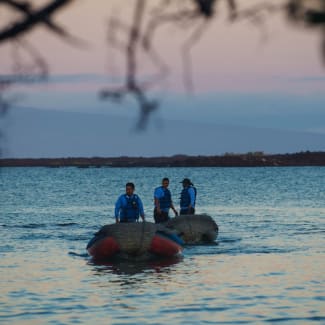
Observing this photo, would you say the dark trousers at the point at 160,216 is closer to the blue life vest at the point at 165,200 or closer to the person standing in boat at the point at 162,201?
the person standing in boat at the point at 162,201

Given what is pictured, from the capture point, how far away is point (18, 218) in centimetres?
5244

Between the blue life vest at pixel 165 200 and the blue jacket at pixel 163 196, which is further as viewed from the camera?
the blue life vest at pixel 165 200

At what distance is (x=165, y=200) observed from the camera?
85.1 ft

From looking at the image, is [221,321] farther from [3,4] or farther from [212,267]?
[3,4]

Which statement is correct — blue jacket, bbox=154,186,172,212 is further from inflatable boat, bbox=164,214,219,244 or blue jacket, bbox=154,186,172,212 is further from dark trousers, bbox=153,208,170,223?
inflatable boat, bbox=164,214,219,244

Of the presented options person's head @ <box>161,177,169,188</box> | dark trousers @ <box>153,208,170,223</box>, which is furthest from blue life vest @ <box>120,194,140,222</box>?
dark trousers @ <box>153,208,170,223</box>

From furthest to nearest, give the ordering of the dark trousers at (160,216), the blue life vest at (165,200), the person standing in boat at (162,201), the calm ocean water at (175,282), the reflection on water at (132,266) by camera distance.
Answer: the dark trousers at (160,216) < the blue life vest at (165,200) < the person standing in boat at (162,201) < the reflection on water at (132,266) < the calm ocean water at (175,282)

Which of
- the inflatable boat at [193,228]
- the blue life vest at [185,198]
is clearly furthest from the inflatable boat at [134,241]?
the inflatable boat at [193,228]

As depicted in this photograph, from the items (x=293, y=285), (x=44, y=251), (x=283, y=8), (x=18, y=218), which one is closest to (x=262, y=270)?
(x=293, y=285)

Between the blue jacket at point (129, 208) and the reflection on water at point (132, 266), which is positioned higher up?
the blue jacket at point (129, 208)

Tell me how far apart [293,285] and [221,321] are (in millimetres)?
4986

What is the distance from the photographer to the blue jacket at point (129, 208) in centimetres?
2275

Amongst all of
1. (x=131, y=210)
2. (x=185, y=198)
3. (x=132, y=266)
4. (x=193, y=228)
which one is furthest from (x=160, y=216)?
(x=131, y=210)

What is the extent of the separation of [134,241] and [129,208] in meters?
0.88
